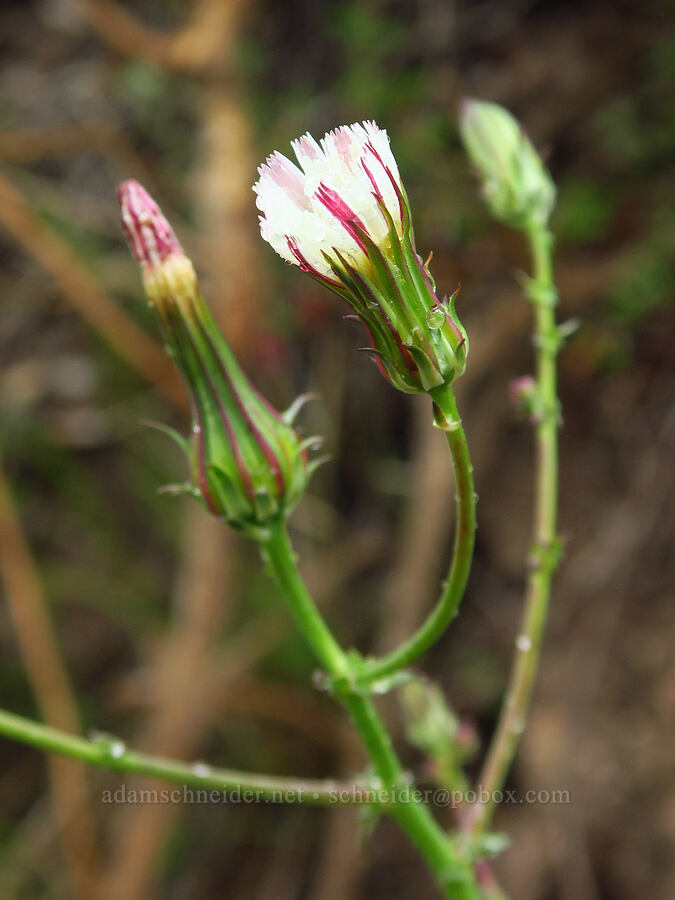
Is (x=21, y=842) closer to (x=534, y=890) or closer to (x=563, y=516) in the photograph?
(x=534, y=890)

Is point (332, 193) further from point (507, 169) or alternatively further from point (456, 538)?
point (507, 169)

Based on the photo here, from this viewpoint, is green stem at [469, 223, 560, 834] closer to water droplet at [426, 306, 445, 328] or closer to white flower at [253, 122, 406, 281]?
water droplet at [426, 306, 445, 328]

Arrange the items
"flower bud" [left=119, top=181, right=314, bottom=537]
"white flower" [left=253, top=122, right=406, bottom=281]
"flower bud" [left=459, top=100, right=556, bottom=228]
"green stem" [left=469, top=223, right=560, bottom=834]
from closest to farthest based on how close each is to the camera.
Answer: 1. "white flower" [left=253, top=122, right=406, bottom=281]
2. "flower bud" [left=119, top=181, right=314, bottom=537]
3. "green stem" [left=469, top=223, right=560, bottom=834]
4. "flower bud" [left=459, top=100, right=556, bottom=228]

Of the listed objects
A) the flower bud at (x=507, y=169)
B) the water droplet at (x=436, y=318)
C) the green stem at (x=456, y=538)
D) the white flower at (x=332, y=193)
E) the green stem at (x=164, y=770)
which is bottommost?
the green stem at (x=164, y=770)

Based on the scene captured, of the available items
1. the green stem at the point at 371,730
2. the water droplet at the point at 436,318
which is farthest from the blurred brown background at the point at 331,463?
the water droplet at the point at 436,318

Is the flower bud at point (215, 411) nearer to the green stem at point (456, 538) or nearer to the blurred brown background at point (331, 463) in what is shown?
the green stem at point (456, 538)

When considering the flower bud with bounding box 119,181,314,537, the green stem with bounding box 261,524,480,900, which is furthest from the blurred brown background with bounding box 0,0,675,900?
the flower bud with bounding box 119,181,314,537

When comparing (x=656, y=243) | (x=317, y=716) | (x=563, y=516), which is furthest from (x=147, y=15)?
(x=317, y=716)

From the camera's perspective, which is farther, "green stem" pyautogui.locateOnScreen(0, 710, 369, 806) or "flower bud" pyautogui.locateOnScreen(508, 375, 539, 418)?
"flower bud" pyautogui.locateOnScreen(508, 375, 539, 418)
